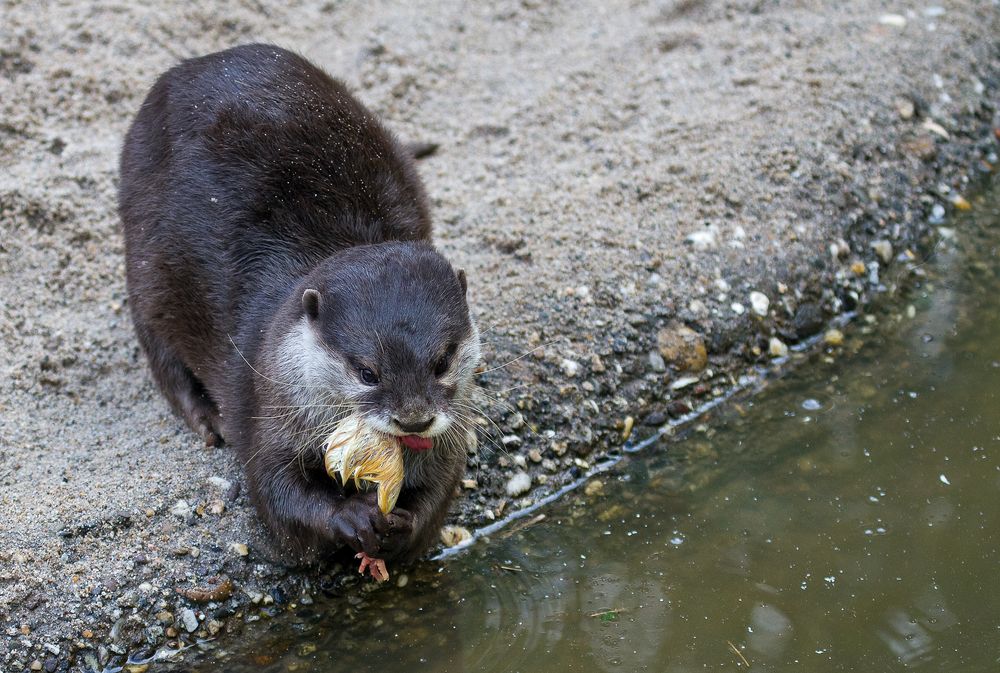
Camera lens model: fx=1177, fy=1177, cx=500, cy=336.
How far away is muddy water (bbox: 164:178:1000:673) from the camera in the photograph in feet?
9.46

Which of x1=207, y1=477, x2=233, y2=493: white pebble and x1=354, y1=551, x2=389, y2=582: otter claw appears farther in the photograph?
x1=207, y1=477, x2=233, y2=493: white pebble

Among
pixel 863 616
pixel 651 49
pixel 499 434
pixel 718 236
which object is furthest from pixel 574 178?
pixel 863 616

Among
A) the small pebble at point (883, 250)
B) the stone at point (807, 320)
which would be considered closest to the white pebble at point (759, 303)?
the stone at point (807, 320)

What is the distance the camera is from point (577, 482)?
3.62 m

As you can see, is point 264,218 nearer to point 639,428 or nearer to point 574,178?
point 639,428

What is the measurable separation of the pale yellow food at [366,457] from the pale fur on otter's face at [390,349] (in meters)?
0.06

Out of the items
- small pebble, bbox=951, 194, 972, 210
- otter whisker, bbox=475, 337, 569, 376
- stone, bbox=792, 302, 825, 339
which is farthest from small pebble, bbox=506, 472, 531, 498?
small pebble, bbox=951, 194, 972, 210

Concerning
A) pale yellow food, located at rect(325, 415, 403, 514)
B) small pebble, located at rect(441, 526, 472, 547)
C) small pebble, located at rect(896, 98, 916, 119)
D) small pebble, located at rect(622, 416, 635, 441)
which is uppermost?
small pebble, located at rect(896, 98, 916, 119)

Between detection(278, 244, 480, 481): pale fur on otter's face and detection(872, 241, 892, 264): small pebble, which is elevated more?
detection(278, 244, 480, 481): pale fur on otter's face

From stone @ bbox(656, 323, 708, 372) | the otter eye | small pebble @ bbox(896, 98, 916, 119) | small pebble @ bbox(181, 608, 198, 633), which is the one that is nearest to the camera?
the otter eye

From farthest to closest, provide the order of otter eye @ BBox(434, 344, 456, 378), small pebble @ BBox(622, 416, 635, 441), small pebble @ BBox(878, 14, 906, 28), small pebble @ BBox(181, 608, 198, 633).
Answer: small pebble @ BBox(878, 14, 906, 28), small pebble @ BBox(622, 416, 635, 441), small pebble @ BBox(181, 608, 198, 633), otter eye @ BBox(434, 344, 456, 378)

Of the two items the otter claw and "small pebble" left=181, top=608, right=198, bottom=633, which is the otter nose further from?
"small pebble" left=181, top=608, right=198, bottom=633

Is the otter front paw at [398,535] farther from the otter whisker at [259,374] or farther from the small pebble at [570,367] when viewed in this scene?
the small pebble at [570,367]

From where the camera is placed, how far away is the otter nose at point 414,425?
2646 mm
